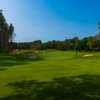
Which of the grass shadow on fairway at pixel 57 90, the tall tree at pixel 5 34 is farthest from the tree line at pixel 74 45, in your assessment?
the grass shadow on fairway at pixel 57 90

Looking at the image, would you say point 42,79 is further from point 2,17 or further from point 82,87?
point 2,17

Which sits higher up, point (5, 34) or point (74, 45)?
point (5, 34)

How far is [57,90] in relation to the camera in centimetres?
1284

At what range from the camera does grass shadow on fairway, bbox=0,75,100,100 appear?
11.7 metres

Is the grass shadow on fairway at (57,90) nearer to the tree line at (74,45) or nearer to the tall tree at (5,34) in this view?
the tall tree at (5,34)

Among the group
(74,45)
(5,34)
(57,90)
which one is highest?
(5,34)

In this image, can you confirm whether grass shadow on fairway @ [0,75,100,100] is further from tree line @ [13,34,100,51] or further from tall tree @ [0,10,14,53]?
tree line @ [13,34,100,51]

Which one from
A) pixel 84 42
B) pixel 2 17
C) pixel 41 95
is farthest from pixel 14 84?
pixel 84 42

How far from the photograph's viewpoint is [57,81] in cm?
1534

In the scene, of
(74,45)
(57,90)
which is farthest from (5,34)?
(57,90)

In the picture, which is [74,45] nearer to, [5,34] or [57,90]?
[5,34]

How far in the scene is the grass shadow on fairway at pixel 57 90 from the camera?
1167cm

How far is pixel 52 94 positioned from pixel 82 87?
6.28ft

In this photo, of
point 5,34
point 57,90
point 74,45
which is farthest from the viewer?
point 74,45
